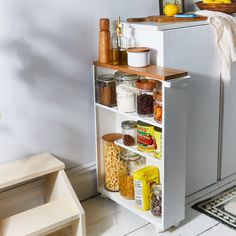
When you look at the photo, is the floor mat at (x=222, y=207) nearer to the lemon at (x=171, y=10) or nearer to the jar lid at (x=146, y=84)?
the jar lid at (x=146, y=84)

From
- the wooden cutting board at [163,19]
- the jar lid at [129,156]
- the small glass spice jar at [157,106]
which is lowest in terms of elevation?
the jar lid at [129,156]

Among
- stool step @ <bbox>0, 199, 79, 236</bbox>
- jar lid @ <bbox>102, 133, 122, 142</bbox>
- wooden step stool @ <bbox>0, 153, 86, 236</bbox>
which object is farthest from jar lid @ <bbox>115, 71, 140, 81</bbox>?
stool step @ <bbox>0, 199, 79, 236</bbox>

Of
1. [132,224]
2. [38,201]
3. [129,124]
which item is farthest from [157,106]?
[38,201]

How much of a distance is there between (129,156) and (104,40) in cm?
55

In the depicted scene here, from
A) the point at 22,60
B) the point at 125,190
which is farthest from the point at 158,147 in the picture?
the point at 22,60

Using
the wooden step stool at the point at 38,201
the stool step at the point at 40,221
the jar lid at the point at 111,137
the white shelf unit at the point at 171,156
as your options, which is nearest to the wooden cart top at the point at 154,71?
the white shelf unit at the point at 171,156

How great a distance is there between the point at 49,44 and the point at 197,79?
680 mm

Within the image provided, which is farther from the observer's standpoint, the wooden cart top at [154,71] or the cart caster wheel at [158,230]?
the cart caster wheel at [158,230]

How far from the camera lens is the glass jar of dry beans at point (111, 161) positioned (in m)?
2.12

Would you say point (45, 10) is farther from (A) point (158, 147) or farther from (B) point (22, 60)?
(A) point (158, 147)

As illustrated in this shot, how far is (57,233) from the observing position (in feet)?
6.43

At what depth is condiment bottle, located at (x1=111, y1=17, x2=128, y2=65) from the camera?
6.48 feet

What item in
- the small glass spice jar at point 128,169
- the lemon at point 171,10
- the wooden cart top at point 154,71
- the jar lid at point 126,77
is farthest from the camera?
the lemon at point 171,10

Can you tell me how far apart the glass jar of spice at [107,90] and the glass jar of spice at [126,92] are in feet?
0.22
